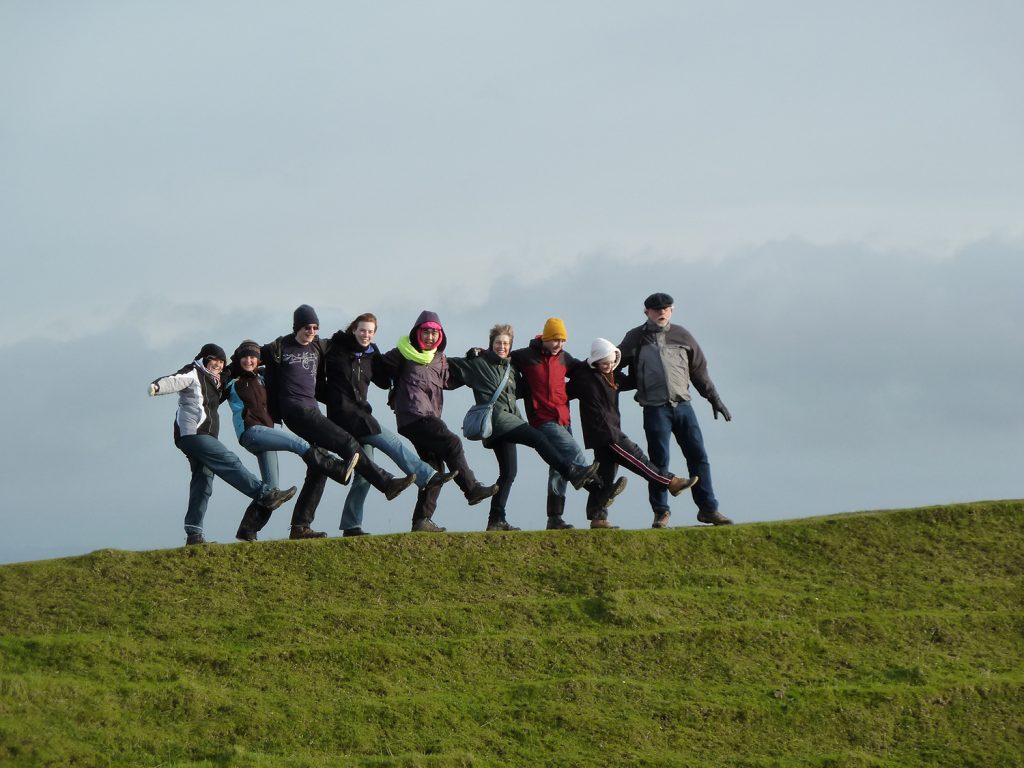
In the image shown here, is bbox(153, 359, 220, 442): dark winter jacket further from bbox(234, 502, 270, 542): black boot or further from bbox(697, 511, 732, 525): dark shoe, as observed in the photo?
bbox(697, 511, 732, 525): dark shoe

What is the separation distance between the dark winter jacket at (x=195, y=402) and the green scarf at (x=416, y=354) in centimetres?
229

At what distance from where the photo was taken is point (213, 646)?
1384 cm

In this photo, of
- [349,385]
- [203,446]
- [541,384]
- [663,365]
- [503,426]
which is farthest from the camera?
[663,365]

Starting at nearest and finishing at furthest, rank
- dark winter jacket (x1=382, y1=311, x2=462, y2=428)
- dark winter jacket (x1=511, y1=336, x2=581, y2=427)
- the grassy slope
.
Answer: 1. the grassy slope
2. dark winter jacket (x1=382, y1=311, x2=462, y2=428)
3. dark winter jacket (x1=511, y1=336, x2=581, y2=427)

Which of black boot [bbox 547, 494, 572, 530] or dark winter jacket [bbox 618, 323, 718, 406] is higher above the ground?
dark winter jacket [bbox 618, 323, 718, 406]

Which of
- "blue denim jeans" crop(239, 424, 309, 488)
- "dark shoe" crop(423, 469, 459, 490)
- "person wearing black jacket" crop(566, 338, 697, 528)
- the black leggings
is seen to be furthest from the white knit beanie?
"blue denim jeans" crop(239, 424, 309, 488)

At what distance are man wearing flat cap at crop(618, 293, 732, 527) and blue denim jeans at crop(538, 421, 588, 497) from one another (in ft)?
4.06

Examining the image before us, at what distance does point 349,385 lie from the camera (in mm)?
16531

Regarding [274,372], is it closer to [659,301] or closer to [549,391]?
[549,391]

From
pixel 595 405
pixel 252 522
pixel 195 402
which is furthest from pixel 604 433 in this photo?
pixel 195 402

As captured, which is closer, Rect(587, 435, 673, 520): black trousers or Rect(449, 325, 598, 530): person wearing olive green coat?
Rect(449, 325, 598, 530): person wearing olive green coat

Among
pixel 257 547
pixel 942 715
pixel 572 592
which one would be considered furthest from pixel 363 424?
pixel 942 715

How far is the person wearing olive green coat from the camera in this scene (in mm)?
16875

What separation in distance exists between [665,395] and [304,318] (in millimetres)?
4738
